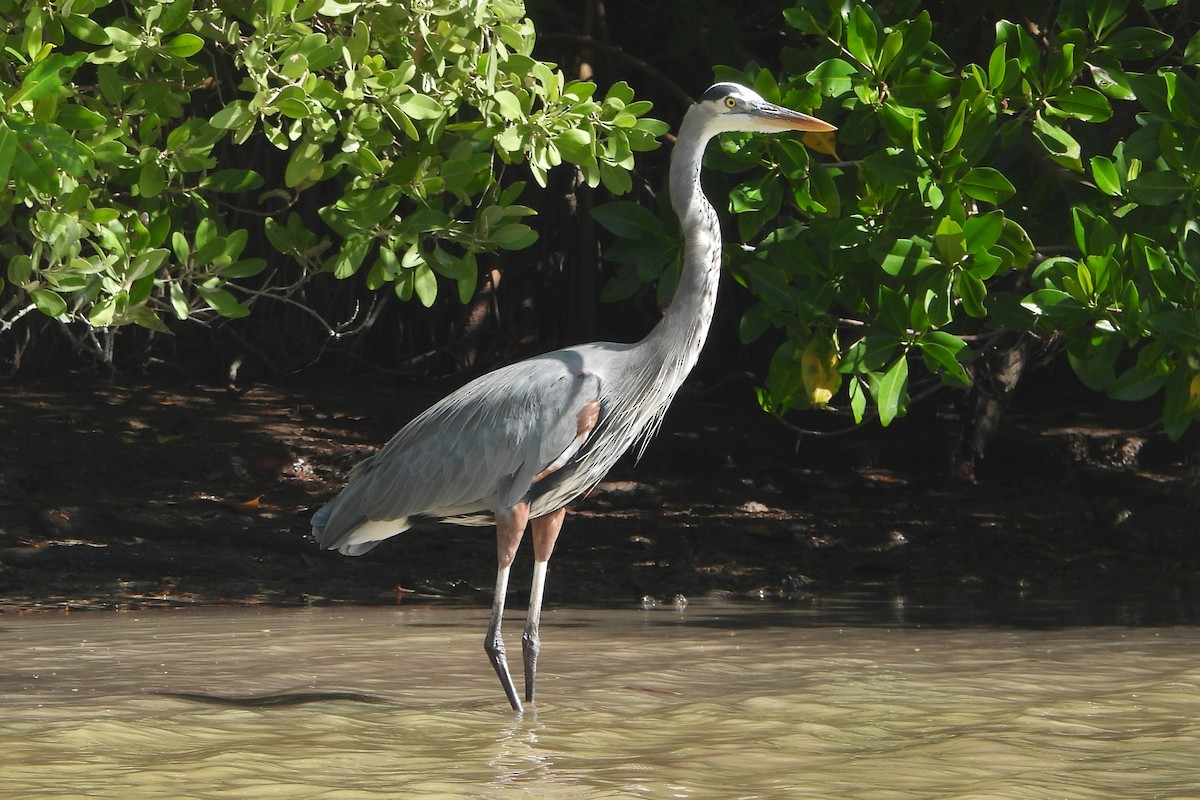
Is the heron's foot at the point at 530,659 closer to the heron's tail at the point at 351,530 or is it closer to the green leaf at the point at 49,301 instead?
the heron's tail at the point at 351,530

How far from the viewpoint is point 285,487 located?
817 centimetres

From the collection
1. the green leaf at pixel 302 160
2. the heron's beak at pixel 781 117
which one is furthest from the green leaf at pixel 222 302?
the heron's beak at pixel 781 117

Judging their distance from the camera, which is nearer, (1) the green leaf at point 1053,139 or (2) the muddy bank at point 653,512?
(1) the green leaf at point 1053,139

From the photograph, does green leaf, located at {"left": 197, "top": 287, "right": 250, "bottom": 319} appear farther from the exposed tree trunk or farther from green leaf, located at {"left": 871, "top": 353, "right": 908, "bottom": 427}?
the exposed tree trunk

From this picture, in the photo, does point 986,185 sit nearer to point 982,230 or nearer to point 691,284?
point 982,230

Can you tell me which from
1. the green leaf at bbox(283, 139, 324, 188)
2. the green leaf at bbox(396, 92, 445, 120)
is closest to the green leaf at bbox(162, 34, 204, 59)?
the green leaf at bbox(283, 139, 324, 188)

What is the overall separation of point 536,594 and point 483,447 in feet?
1.54

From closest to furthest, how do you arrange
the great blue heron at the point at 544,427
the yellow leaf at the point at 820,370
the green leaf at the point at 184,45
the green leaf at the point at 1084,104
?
the green leaf at the point at 184,45
the great blue heron at the point at 544,427
the green leaf at the point at 1084,104
the yellow leaf at the point at 820,370

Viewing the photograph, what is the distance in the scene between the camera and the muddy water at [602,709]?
11.6ft

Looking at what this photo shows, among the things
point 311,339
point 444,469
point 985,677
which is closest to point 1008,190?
point 985,677

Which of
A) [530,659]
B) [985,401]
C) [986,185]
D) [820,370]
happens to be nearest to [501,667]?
[530,659]

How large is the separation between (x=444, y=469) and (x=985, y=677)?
69.7 inches

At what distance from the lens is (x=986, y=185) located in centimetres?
493

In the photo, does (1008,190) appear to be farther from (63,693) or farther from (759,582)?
(63,693)
